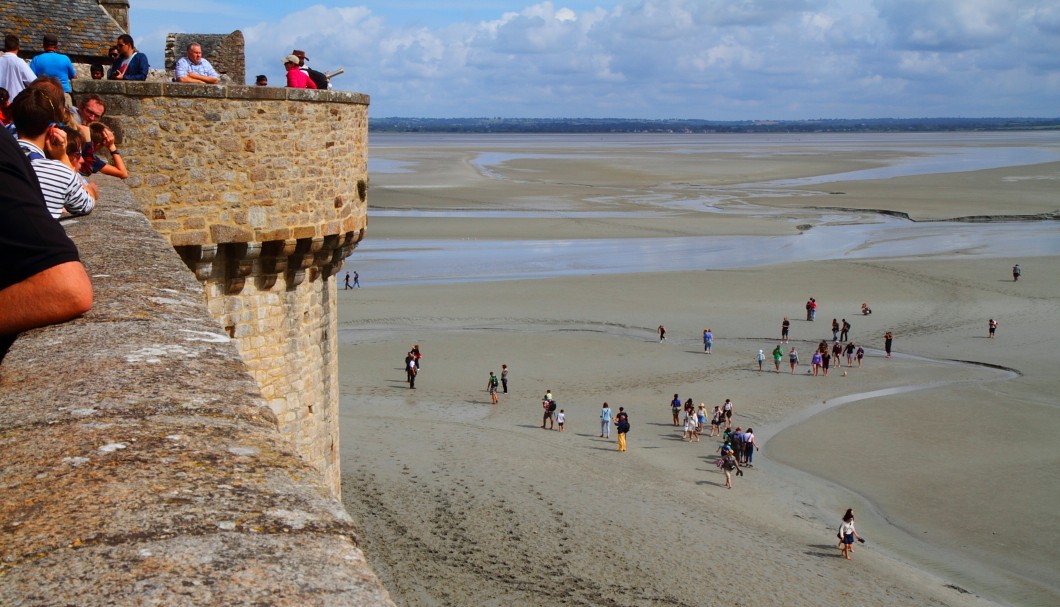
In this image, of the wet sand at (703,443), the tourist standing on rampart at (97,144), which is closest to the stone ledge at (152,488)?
the tourist standing on rampart at (97,144)

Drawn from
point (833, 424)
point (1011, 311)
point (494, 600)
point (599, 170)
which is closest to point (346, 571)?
point (494, 600)

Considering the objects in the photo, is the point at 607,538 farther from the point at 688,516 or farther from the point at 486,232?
the point at 486,232

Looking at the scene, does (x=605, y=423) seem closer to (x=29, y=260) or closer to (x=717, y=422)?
(x=717, y=422)

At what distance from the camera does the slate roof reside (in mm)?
11867

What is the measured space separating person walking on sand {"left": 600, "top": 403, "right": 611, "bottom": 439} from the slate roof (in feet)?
40.2

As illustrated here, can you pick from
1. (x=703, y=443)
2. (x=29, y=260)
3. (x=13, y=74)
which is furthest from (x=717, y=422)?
(x=29, y=260)

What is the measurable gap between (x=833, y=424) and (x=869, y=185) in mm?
64431

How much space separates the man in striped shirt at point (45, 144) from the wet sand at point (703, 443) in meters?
8.73

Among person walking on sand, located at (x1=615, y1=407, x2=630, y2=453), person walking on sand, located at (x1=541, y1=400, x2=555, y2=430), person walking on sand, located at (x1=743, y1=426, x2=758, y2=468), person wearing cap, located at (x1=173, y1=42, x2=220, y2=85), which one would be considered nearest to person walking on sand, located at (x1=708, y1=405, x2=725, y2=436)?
person walking on sand, located at (x1=743, y1=426, x2=758, y2=468)

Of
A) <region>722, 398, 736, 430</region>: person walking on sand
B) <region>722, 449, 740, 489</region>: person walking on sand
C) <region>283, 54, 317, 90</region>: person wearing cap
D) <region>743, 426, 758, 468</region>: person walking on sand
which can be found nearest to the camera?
<region>283, 54, 317, 90</region>: person wearing cap

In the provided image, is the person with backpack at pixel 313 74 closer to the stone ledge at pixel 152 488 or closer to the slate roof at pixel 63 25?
the slate roof at pixel 63 25

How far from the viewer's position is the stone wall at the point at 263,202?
8.23 m

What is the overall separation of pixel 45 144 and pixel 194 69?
4.27 metres

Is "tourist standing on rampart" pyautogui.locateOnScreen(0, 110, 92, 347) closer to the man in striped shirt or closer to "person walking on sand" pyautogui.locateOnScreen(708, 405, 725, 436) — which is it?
the man in striped shirt
